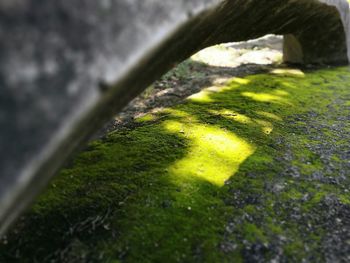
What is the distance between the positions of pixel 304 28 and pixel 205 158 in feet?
15.2

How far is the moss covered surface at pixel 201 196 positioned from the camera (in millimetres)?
3041

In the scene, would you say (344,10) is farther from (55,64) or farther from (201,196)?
(55,64)

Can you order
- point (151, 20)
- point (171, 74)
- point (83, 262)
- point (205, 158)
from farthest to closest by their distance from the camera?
point (171, 74), point (205, 158), point (83, 262), point (151, 20)

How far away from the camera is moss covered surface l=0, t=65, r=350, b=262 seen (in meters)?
3.04

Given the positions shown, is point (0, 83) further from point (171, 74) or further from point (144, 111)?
point (171, 74)

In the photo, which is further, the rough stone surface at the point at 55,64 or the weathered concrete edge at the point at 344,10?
the weathered concrete edge at the point at 344,10

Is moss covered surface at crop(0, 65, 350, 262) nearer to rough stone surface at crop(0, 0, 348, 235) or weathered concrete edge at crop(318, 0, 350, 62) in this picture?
rough stone surface at crop(0, 0, 348, 235)

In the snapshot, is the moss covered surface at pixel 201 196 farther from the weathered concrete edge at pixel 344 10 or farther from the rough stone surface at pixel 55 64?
the weathered concrete edge at pixel 344 10

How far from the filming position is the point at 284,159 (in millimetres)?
4484

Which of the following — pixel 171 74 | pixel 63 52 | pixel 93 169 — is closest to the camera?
pixel 63 52

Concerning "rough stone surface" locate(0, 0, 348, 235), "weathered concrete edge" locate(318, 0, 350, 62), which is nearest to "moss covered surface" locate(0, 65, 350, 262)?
"rough stone surface" locate(0, 0, 348, 235)

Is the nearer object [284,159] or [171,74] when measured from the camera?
[284,159]

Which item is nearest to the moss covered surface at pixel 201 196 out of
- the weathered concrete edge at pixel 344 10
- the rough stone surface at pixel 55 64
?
the rough stone surface at pixel 55 64

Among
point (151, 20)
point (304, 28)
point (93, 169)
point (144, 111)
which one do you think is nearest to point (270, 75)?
point (304, 28)
